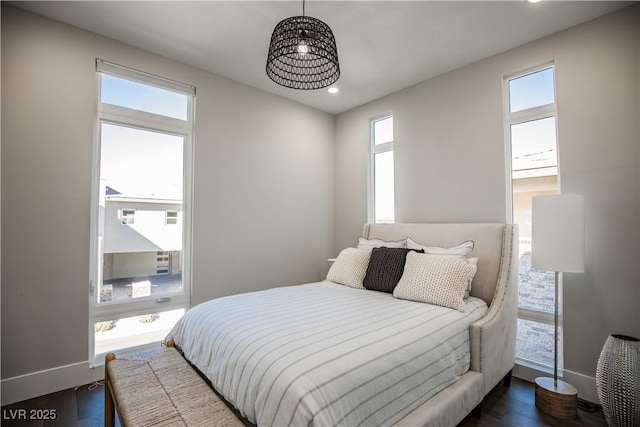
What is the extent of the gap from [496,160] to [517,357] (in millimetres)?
1778

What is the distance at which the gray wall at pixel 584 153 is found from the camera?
84.7 inches

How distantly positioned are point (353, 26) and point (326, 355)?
2451mm

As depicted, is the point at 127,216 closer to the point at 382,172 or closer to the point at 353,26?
the point at 353,26

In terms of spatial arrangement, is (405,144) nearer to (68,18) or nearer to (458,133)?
(458,133)

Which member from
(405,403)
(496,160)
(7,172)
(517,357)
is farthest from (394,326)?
(7,172)

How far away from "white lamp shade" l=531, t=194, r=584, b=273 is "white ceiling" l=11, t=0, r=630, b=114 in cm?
142

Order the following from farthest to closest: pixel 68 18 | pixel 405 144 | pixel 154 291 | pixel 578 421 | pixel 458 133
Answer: pixel 405 144, pixel 458 133, pixel 154 291, pixel 68 18, pixel 578 421

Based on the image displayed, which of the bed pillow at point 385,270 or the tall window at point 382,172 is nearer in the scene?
the bed pillow at point 385,270

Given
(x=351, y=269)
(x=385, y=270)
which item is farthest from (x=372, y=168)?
(x=385, y=270)

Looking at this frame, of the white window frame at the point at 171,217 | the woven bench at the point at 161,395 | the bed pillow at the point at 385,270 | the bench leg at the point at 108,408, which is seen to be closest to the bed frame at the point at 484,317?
→ the bed pillow at the point at 385,270

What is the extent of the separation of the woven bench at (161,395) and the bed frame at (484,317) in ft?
2.89

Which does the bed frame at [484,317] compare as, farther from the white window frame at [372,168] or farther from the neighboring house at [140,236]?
the neighboring house at [140,236]

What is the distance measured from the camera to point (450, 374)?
1.76 m

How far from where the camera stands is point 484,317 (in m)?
2.18
